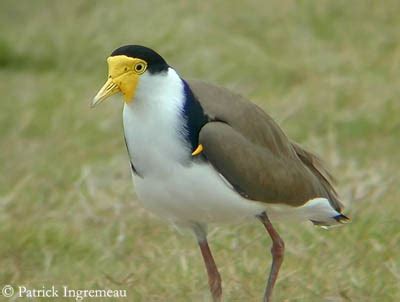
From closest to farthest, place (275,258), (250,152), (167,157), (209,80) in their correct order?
Answer: (167,157), (250,152), (275,258), (209,80)

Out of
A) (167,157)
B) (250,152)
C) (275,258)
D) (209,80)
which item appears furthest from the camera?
(209,80)

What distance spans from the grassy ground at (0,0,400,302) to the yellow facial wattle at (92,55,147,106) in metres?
1.24

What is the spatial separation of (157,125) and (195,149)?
0.19 m

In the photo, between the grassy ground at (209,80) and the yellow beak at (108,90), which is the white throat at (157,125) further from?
the grassy ground at (209,80)

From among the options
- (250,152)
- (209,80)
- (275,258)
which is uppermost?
(250,152)

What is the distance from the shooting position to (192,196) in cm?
494

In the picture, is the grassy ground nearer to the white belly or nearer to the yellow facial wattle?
the white belly

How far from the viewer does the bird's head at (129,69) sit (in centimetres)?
497

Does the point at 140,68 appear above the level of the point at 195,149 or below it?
above

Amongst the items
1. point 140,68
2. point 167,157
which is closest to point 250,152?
point 167,157

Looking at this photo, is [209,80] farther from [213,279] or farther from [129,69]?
[129,69]

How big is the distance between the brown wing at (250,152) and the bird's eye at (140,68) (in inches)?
Answer: 11.5

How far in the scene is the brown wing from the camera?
5074 mm

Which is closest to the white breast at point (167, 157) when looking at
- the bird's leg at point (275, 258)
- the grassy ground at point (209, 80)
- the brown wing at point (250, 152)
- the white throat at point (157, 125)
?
the white throat at point (157, 125)
